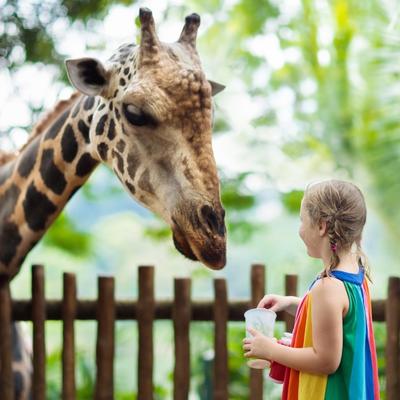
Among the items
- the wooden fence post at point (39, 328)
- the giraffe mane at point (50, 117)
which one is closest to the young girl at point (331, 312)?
the giraffe mane at point (50, 117)

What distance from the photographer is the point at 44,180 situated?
133 inches

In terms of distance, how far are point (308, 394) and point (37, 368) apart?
2062 millimetres

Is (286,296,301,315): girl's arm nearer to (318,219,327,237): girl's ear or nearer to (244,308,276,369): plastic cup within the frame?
(244,308,276,369): plastic cup

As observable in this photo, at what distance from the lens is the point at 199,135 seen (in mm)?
2877

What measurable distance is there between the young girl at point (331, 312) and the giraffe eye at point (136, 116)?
2.99 ft

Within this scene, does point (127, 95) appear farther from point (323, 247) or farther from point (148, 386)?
point (148, 386)

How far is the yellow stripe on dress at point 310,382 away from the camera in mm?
2119

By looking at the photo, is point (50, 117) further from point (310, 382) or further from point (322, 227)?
point (310, 382)

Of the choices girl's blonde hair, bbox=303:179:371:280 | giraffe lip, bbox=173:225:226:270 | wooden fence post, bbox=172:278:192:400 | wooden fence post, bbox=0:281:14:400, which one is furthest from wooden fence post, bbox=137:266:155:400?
girl's blonde hair, bbox=303:179:371:280

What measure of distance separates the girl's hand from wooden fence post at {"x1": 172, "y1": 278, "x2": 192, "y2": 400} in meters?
1.76

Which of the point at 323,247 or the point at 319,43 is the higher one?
the point at 319,43

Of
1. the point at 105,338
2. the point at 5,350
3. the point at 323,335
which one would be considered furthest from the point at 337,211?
the point at 5,350

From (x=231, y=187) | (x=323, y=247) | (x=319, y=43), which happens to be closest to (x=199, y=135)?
(x=323, y=247)

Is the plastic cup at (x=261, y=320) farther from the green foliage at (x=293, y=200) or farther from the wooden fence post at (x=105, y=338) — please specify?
the green foliage at (x=293, y=200)
